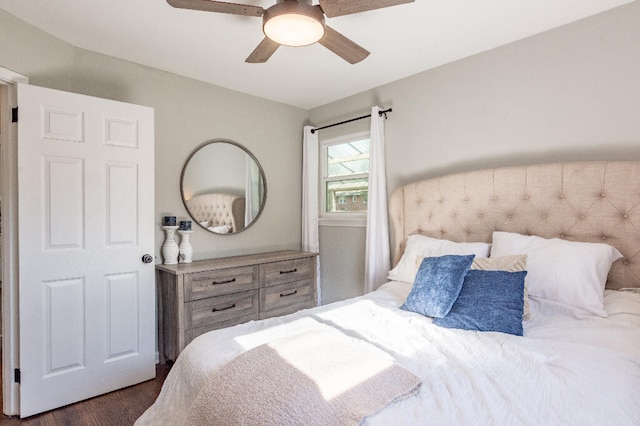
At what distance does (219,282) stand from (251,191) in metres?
1.10

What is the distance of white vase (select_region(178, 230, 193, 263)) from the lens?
290 cm

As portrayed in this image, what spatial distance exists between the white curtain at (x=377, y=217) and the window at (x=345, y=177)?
0.27 meters

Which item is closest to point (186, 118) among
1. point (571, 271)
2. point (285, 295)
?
point (285, 295)

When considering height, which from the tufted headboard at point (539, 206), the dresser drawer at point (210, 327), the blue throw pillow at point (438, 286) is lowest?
the dresser drawer at point (210, 327)

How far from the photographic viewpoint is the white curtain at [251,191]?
3.43 m

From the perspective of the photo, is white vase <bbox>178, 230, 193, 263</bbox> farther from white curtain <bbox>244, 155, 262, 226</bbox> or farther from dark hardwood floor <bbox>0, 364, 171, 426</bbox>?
dark hardwood floor <bbox>0, 364, 171, 426</bbox>

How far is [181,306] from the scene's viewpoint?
251 cm

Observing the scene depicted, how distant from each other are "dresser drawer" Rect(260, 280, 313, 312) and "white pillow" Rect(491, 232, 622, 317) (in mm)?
1981

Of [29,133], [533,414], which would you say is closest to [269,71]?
[29,133]

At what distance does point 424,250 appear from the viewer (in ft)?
8.00

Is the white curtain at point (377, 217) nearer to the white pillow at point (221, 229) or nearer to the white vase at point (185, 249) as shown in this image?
the white pillow at point (221, 229)

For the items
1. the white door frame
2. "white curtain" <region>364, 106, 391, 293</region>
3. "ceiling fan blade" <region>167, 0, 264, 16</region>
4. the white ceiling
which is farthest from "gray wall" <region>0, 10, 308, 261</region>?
"ceiling fan blade" <region>167, 0, 264, 16</region>

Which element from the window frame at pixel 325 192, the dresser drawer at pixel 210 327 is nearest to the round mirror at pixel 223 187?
the window frame at pixel 325 192

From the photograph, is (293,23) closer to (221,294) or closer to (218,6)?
(218,6)
